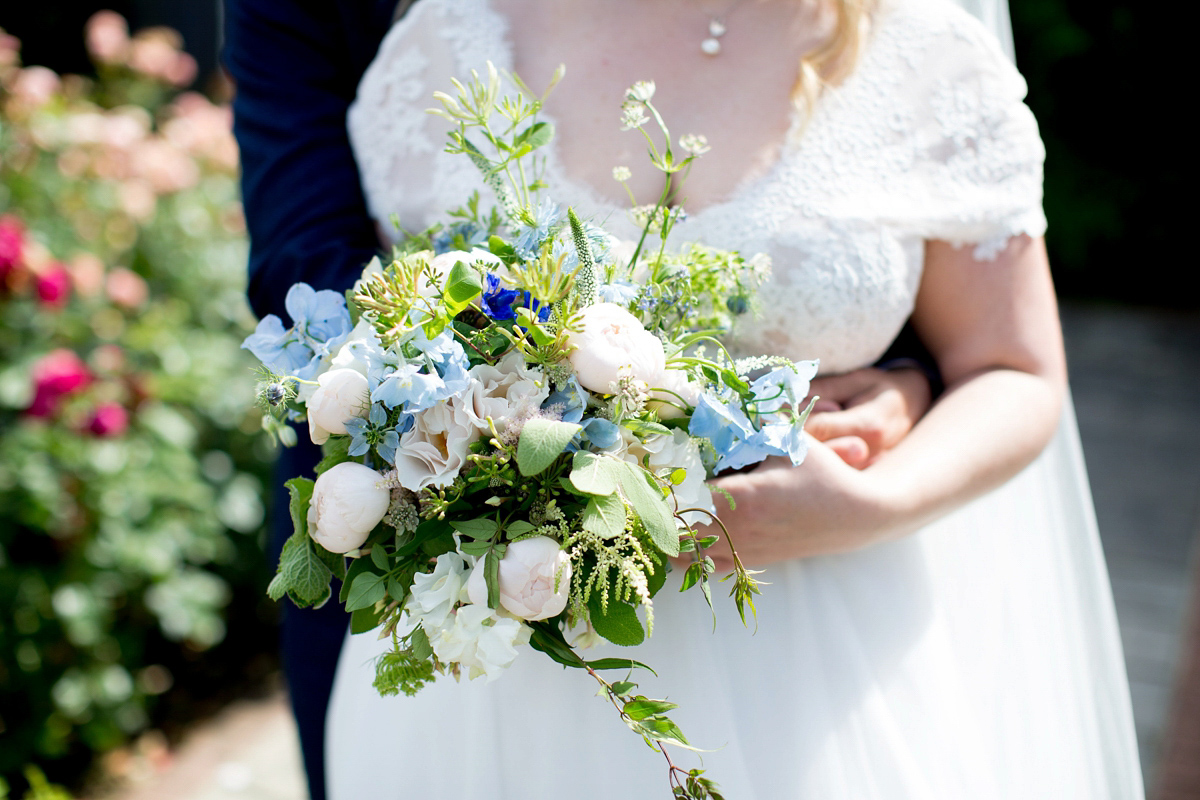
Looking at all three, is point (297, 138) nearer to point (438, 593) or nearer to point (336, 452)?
point (336, 452)

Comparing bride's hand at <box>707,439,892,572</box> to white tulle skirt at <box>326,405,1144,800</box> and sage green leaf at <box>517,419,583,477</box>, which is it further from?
sage green leaf at <box>517,419,583,477</box>

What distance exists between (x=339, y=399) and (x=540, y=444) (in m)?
0.23

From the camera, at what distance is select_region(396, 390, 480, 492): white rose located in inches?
39.1

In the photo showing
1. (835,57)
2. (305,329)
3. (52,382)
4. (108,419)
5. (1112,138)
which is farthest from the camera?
(1112,138)

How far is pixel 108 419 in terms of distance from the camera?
2592 millimetres

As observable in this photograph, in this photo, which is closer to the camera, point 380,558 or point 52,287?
point 380,558

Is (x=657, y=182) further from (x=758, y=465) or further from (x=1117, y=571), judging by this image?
(x=1117, y=571)

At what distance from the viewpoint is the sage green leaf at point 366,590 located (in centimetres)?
105

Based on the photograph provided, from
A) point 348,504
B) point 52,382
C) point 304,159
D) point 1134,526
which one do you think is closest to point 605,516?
point 348,504

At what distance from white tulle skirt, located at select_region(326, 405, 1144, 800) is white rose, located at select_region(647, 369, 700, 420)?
1.24 feet

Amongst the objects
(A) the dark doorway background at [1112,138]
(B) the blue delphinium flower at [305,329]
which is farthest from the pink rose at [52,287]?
(A) the dark doorway background at [1112,138]

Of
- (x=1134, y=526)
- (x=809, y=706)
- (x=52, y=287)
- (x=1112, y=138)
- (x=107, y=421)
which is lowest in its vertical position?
(x=1134, y=526)

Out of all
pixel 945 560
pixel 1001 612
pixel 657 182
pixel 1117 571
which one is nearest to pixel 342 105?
pixel 657 182

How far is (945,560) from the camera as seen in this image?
5.63 ft
